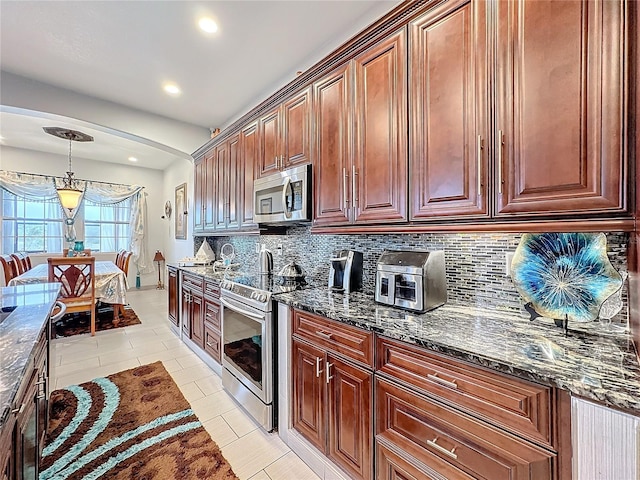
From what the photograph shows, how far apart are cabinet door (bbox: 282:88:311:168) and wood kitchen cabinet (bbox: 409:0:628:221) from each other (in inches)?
33.7

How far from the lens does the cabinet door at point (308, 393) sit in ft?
4.84

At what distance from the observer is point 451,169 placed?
1.27m

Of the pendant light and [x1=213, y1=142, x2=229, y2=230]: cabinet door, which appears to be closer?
[x1=213, y1=142, x2=229, y2=230]: cabinet door

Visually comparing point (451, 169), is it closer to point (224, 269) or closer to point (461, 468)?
point (461, 468)

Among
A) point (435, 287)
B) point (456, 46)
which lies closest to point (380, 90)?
point (456, 46)

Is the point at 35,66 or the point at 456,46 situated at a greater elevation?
the point at 35,66

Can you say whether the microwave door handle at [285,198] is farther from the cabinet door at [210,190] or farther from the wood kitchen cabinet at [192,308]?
the cabinet door at [210,190]

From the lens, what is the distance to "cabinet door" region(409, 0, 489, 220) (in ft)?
3.85

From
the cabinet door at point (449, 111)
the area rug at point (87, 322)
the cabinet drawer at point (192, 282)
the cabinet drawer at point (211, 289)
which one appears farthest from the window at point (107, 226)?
the cabinet door at point (449, 111)

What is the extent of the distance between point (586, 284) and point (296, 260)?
6.66 feet

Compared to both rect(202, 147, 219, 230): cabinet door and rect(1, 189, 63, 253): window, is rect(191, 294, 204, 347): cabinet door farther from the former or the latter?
rect(1, 189, 63, 253): window

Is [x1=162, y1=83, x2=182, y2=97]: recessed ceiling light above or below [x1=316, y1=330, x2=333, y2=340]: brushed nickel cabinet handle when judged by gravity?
above

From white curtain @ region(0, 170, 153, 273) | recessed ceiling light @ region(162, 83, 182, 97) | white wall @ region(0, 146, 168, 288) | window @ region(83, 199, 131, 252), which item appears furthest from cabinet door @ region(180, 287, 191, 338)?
window @ region(83, 199, 131, 252)

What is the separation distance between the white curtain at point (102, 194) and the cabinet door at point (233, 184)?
4.76 m
